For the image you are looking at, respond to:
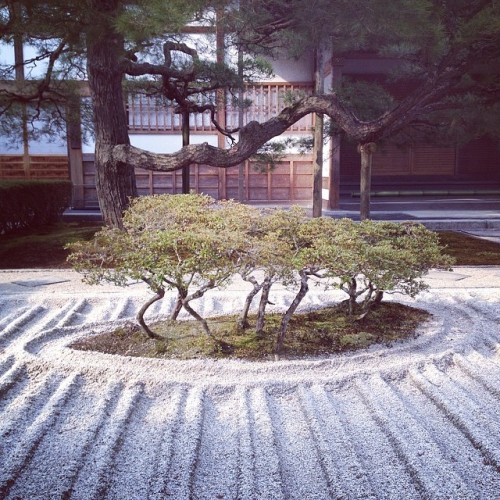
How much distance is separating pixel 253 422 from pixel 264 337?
41.8 inches

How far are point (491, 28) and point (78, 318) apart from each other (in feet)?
14.6

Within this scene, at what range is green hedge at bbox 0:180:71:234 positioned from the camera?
9.17m

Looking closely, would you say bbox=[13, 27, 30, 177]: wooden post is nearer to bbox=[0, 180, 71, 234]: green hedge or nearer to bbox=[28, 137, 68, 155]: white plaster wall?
bbox=[28, 137, 68, 155]: white plaster wall

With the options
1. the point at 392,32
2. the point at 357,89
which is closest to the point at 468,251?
the point at 357,89

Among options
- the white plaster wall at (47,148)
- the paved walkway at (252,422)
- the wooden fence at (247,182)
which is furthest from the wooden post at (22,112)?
the paved walkway at (252,422)

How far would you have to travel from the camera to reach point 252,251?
3449 mm

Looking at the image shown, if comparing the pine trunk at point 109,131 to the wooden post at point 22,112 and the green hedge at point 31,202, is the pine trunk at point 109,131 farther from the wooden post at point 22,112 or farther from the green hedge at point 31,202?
the green hedge at point 31,202

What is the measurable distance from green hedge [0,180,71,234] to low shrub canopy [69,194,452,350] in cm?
562

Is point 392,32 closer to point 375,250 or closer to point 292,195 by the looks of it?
point 375,250

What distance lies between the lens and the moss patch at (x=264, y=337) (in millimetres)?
3576

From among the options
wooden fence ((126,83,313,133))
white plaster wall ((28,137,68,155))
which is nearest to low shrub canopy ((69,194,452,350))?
wooden fence ((126,83,313,133))

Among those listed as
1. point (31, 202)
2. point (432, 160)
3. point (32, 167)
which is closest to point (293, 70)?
point (432, 160)

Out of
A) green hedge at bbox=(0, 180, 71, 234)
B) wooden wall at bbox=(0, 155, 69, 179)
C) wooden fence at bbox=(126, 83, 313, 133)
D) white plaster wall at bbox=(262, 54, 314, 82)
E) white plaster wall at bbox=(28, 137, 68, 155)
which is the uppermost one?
white plaster wall at bbox=(262, 54, 314, 82)

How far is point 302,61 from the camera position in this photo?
1203 cm
